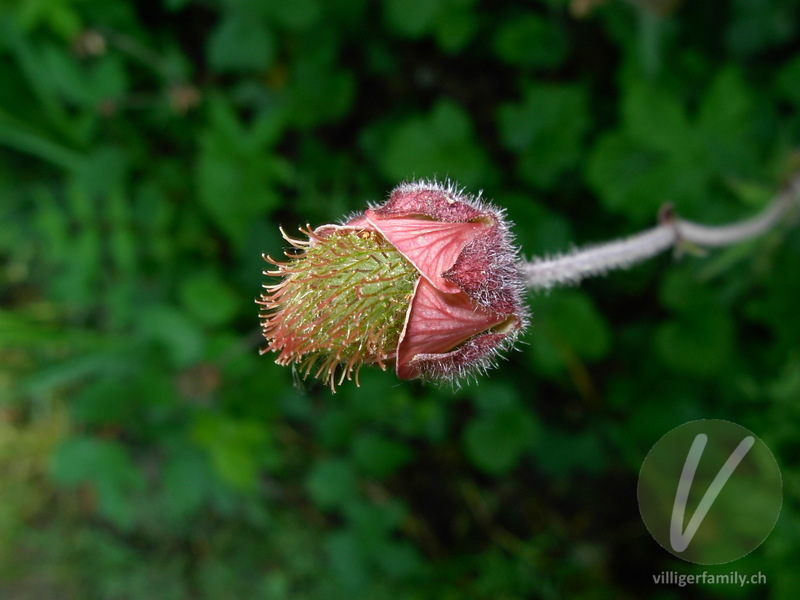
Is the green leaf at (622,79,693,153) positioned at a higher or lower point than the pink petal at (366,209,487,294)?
higher

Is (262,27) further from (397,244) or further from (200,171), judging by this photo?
(397,244)

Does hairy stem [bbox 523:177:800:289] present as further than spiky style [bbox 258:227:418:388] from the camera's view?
Yes

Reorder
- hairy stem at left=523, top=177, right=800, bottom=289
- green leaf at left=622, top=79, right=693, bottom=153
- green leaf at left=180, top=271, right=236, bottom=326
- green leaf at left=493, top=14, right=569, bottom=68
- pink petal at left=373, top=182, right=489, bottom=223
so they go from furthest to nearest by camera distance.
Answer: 1. green leaf at left=180, top=271, right=236, bottom=326
2. green leaf at left=493, top=14, right=569, bottom=68
3. green leaf at left=622, top=79, right=693, bottom=153
4. hairy stem at left=523, top=177, right=800, bottom=289
5. pink petal at left=373, top=182, right=489, bottom=223

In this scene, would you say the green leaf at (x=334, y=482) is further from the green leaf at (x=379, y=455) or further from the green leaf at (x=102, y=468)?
the green leaf at (x=102, y=468)

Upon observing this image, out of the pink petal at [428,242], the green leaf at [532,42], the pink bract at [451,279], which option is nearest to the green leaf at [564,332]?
the green leaf at [532,42]

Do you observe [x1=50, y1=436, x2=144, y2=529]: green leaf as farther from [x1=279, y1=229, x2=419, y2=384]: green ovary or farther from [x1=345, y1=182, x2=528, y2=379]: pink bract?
[x1=345, y1=182, x2=528, y2=379]: pink bract

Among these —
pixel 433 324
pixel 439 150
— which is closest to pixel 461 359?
pixel 433 324

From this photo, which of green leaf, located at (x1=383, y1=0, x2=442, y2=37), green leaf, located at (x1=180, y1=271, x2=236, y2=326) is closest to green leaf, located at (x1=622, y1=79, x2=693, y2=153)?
green leaf, located at (x1=383, y1=0, x2=442, y2=37)
